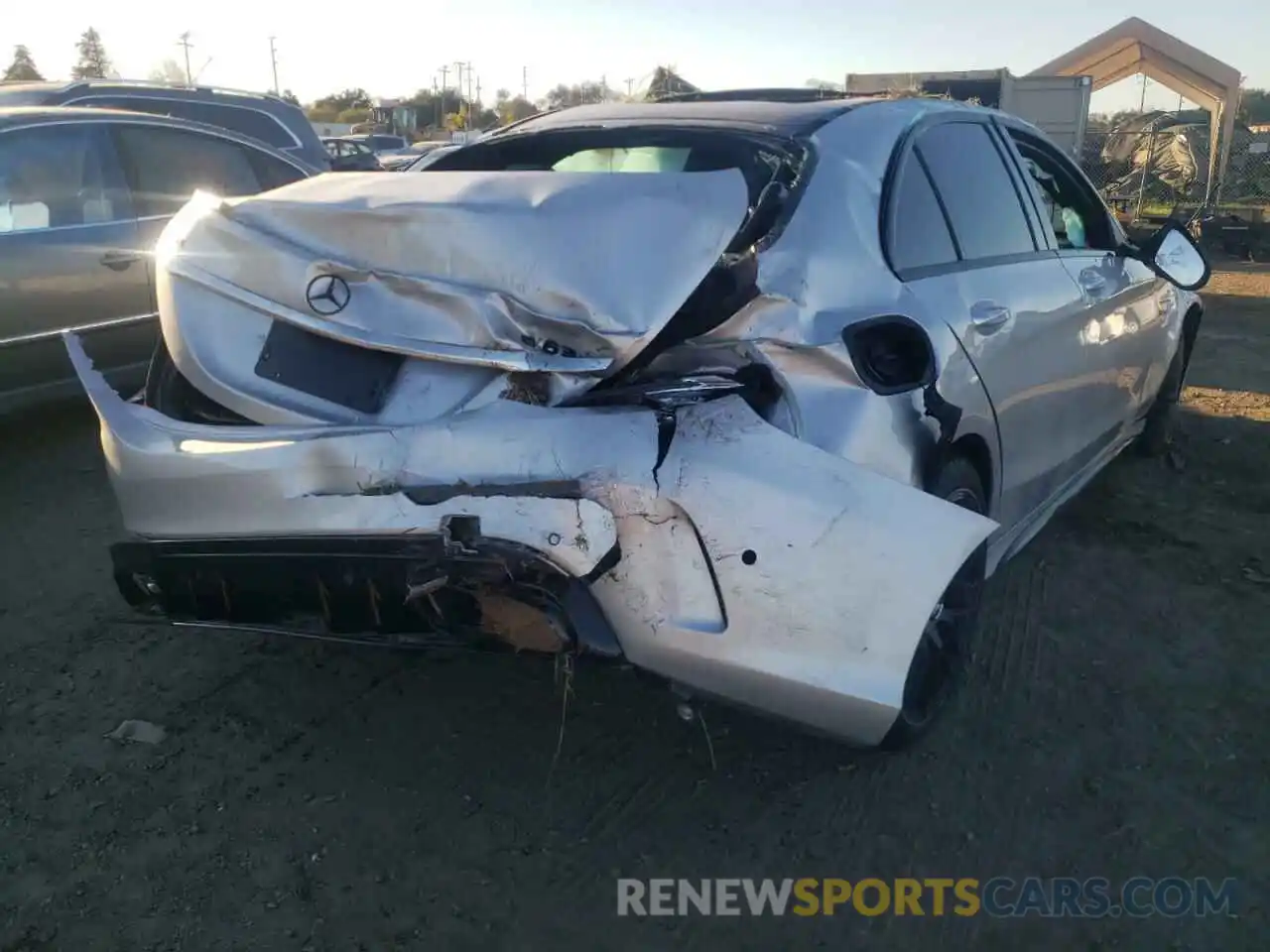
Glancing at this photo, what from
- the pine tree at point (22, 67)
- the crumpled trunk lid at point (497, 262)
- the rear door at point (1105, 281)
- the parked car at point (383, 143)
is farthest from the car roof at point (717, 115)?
the pine tree at point (22, 67)

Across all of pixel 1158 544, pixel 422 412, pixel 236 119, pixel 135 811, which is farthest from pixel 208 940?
pixel 236 119

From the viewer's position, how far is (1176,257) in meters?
4.68

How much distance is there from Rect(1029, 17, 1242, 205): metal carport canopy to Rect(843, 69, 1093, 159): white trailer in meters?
1.47

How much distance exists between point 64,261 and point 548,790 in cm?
396

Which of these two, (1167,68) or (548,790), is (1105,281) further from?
(1167,68)

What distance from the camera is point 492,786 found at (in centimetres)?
279

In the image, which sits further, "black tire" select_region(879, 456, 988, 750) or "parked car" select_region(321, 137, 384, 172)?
"parked car" select_region(321, 137, 384, 172)

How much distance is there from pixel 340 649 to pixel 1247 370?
7.10 meters

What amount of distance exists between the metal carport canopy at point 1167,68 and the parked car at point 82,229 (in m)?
18.2

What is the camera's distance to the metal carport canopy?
19.8 m

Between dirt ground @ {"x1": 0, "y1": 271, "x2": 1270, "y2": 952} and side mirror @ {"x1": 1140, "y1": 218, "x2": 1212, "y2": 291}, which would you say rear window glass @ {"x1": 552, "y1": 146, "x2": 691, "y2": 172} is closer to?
dirt ground @ {"x1": 0, "y1": 271, "x2": 1270, "y2": 952}

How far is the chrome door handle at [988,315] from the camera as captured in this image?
3.02m

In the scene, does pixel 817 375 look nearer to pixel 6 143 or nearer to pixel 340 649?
pixel 340 649

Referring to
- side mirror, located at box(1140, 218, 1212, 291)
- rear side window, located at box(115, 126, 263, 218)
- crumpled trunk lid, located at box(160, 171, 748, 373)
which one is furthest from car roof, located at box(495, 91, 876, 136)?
rear side window, located at box(115, 126, 263, 218)
